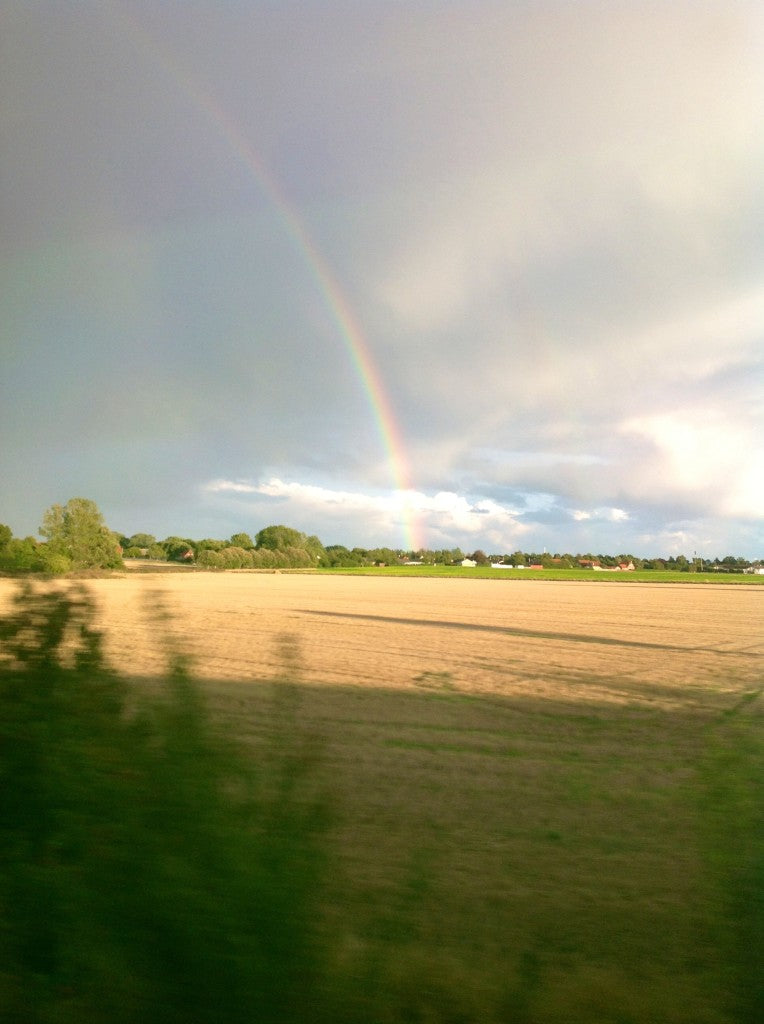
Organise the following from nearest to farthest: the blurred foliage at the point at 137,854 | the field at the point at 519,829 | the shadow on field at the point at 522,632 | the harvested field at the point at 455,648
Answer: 1. the blurred foliage at the point at 137,854
2. the field at the point at 519,829
3. the harvested field at the point at 455,648
4. the shadow on field at the point at 522,632

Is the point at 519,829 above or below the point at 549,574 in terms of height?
below

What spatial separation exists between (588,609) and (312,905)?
130 feet

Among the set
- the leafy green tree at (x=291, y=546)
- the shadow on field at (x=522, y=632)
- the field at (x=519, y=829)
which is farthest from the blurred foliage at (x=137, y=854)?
the leafy green tree at (x=291, y=546)

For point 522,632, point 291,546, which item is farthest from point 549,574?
point 522,632

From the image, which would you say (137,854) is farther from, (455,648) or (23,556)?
(455,648)

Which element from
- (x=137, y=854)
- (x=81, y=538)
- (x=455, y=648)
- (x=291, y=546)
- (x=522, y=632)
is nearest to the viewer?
(x=137, y=854)

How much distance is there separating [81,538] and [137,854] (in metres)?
2.74

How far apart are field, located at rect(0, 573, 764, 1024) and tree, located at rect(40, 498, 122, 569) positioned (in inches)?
18.8

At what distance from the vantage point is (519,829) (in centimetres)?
622

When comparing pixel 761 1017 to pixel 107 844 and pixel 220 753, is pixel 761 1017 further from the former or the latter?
pixel 107 844

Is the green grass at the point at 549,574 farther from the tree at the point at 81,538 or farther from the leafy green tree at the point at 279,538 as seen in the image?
the tree at the point at 81,538

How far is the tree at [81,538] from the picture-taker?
473cm

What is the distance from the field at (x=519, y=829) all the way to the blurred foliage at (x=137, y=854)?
0.20m

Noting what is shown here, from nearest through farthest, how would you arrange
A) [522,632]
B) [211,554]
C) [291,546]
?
[522,632] < [211,554] < [291,546]
